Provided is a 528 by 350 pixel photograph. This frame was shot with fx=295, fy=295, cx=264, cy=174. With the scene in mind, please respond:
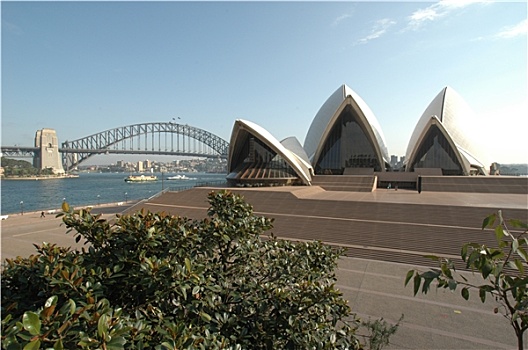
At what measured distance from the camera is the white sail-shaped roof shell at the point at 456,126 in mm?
30625

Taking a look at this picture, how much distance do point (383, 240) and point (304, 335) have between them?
38.2ft

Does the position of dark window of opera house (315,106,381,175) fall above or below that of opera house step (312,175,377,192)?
above

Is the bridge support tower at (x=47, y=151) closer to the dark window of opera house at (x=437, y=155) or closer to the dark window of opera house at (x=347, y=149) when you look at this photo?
the dark window of opera house at (x=347, y=149)

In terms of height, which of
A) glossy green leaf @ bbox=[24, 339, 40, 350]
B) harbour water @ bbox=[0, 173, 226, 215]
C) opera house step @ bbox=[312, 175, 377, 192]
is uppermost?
glossy green leaf @ bbox=[24, 339, 40, 350]

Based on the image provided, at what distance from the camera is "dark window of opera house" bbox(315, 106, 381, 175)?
32688 millimetres

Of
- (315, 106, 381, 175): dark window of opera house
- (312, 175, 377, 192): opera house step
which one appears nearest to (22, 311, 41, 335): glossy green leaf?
(312, 175, 377, 192): opera house step

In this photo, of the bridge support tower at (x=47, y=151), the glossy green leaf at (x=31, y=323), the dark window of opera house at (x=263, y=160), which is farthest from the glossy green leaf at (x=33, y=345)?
the bridge support tower at (x=47, y=151)

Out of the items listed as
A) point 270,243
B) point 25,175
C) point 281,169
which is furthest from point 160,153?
point 270,243

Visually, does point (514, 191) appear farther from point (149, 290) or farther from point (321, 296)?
point (149, 290)

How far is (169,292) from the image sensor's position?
9.05ft

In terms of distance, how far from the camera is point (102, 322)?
5.78 ft

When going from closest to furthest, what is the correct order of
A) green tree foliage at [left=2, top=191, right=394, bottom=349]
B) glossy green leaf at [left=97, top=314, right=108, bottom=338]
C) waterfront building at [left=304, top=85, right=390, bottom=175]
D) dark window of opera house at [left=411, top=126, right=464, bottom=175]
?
glossy green leaf at [left=97, top=314, right=108, bottom=338] → green tree foliage at [left=2, top=191, right=394, bottom=349] → dark window of opera house at [left=411, top=126, right=464, bottom=175] → waterfront building at [left=304, top=85, right=390, bottom=175]

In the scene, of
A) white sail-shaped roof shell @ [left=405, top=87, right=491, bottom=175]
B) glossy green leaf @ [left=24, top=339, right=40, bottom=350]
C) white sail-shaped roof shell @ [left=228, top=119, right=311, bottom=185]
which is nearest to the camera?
glossy green leaf @ [left=24, top=339, right=40, bottom=350]

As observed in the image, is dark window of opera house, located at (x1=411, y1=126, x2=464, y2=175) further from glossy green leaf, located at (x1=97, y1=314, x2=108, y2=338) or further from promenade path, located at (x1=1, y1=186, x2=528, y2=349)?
glossy green leaf, located at (x1=97, y1=314, x2=108, y2=338)
